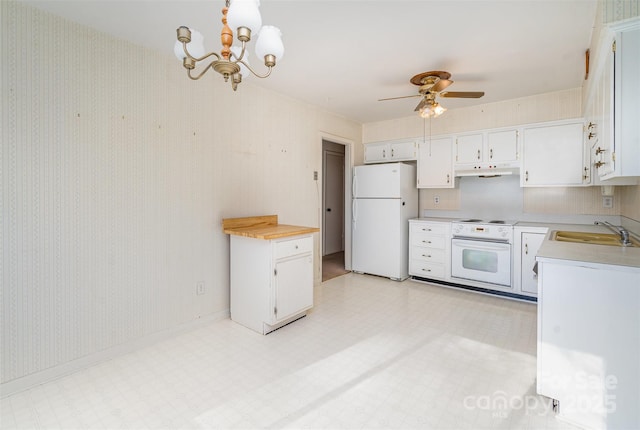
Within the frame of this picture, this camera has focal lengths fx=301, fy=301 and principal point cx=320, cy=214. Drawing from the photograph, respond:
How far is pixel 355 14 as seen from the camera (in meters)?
2.03

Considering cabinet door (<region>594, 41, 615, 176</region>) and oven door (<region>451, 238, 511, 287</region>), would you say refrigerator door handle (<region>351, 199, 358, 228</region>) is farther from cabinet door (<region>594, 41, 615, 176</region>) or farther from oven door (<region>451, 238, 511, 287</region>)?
cabinet door (<region>594, 41, 615, 176</region>)

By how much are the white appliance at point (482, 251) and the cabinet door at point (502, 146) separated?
0.82 metres

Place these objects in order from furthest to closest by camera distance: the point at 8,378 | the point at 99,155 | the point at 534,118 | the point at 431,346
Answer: the point at 534,118 < the point at 431,346 < the point at 99,155 < the point at 8,378

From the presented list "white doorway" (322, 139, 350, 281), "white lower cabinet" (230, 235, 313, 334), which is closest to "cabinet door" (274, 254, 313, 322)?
"white lower cabinet" (230, 235, 313, 334)

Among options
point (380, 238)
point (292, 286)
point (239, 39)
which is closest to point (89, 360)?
point (292, 286)

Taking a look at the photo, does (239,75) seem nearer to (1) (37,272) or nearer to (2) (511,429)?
(1) (37,272)

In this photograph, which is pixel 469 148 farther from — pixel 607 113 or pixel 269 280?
pixel 269 280

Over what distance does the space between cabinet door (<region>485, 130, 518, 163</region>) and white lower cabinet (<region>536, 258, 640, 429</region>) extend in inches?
101

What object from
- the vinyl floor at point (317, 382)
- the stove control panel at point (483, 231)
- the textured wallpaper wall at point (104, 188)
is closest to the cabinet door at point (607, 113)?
the vinyl floor at point (317, 382)

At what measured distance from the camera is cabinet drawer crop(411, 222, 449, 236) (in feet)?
13.2

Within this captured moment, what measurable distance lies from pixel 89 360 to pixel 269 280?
140 cm

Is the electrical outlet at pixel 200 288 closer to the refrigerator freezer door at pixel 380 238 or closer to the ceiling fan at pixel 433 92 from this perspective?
the refrigerator freezer door at pixel 380 238

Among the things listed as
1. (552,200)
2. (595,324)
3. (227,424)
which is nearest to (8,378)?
(227,424)

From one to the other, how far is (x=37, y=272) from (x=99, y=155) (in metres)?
0.88
